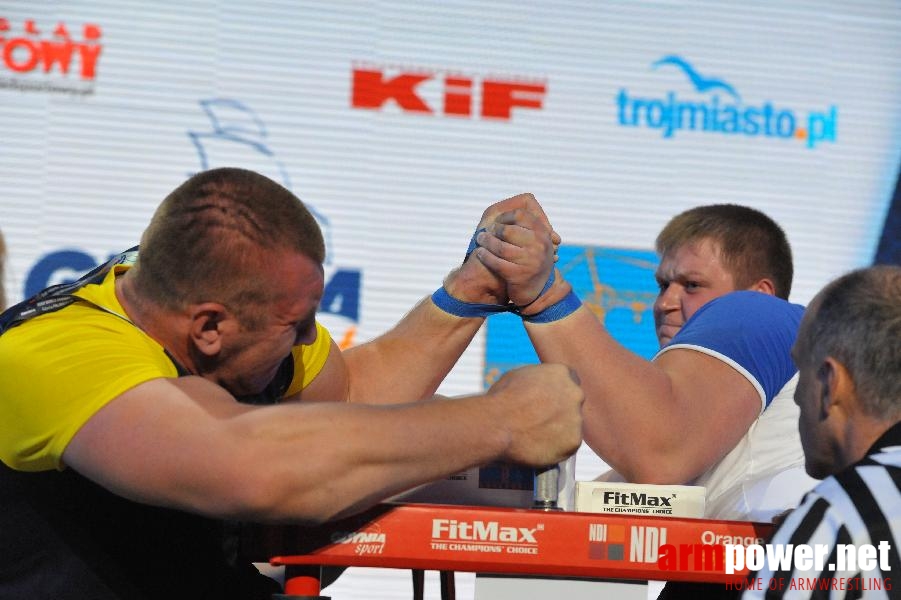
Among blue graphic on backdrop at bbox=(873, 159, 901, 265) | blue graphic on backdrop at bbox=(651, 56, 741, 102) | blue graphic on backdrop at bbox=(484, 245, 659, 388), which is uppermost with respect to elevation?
blue graphic on backdrop at bbox=(651, 56, 741, 102)

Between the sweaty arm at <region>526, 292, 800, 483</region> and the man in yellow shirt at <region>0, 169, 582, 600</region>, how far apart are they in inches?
14.5

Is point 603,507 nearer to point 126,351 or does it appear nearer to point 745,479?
point 745,479

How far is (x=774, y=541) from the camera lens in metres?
1.37

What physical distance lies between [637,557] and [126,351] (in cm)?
81

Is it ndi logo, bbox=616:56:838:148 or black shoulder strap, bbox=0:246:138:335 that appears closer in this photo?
black shoulder strap, bbox=0:246:138:335

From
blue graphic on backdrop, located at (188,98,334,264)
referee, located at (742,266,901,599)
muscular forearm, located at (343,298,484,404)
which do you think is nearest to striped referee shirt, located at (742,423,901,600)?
referee, located at (742,266,901,599)

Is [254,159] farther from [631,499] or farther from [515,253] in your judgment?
[631,499]

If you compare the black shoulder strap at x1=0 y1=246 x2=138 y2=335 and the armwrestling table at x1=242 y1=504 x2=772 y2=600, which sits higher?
the black shoulder strap at x1=0 y1=246 x2=138 y2=335

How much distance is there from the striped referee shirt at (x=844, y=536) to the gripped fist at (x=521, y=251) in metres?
0.76

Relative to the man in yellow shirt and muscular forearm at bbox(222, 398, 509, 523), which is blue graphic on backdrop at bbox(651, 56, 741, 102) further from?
muscular forearm at bbox(222, 398, 509, 523)

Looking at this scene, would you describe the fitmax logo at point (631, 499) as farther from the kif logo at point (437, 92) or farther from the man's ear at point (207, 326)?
the kif logo at point (437, 92)

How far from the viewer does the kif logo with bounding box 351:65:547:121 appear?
4.84m

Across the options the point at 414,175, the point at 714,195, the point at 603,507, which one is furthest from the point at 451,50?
the point at 603,507

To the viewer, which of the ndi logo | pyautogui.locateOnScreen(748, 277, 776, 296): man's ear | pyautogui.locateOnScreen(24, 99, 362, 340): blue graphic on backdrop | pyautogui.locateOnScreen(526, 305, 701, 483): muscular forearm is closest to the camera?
pyautogui.locateOnScreen(526, 305, 701, 483): muscular forearm
